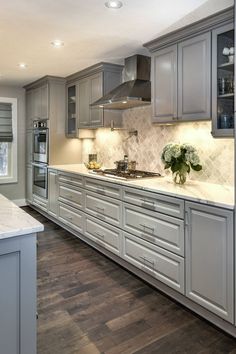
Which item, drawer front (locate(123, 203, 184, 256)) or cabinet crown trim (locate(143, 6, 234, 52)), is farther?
drawer front (locate(123, 203, 184, 256))

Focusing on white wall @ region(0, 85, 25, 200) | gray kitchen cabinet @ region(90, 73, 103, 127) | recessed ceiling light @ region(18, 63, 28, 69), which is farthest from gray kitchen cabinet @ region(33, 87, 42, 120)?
gray kitchen cabinet @ region(90, 73, 103, 127)

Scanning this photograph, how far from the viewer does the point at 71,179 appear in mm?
4207

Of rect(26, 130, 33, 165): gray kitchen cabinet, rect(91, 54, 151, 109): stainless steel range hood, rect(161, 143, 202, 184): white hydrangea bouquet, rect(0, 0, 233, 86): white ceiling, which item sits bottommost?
rect(161, 143, 202, 184): white hydrangea bouquet

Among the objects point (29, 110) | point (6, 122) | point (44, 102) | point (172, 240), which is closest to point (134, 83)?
point (172, 240)

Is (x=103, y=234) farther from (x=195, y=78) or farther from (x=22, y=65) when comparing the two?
(x=22, y=65)

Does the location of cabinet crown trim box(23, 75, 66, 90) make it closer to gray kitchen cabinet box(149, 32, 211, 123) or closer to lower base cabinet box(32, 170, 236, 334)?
lower base cabinet box(32, 170, 236, 334)

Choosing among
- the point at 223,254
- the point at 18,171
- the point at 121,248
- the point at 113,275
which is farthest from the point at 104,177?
the point at 18,171

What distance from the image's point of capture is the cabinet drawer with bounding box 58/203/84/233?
400 cm

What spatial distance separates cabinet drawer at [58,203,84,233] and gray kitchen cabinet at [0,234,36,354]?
241 centimetres

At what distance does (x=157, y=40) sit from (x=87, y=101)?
1.70m

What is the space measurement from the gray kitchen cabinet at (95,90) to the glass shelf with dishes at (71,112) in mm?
253

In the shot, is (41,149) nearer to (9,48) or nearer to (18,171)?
(18,171)

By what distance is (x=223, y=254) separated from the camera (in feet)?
6.85

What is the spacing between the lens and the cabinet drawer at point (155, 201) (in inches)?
95.8
